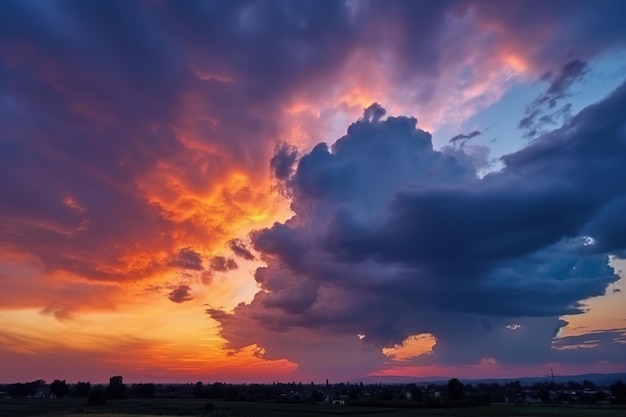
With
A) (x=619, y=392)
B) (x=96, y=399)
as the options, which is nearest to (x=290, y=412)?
(x=96, y=399)

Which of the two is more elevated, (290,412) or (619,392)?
(619,392)

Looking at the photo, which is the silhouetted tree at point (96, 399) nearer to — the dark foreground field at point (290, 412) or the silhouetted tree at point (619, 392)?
the dark foreground field at point (290, 412)

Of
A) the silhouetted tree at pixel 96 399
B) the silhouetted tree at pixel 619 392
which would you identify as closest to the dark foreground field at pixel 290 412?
the silhouetted tree at pixel 96 399

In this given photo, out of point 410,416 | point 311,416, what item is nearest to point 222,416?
point 311,416

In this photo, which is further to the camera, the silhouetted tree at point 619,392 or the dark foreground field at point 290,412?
the silhouetted tree at point 619,392

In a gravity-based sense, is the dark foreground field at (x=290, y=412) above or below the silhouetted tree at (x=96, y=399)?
below

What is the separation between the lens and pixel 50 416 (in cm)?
12000

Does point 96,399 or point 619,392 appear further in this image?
point 619,392

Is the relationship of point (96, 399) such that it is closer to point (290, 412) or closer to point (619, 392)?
point (290, 412)

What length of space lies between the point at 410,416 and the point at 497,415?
71.0 ft

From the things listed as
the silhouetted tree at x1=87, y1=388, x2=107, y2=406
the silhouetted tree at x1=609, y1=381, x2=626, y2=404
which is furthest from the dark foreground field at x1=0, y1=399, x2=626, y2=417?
the silhouetted tree at x1=609, y1=381, x2=626, y2=404

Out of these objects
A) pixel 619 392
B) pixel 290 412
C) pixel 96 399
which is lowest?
pixel 290 412

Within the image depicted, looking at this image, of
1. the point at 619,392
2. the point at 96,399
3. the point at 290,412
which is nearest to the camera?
the point at 290,412

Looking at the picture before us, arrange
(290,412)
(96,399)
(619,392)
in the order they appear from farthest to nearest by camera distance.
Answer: (619,392) < (96,399) < (290,412)
